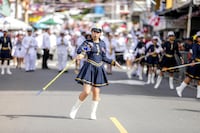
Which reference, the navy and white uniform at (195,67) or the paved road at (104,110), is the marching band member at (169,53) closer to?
the paved road at (104,110)

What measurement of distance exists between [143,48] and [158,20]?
14.2m

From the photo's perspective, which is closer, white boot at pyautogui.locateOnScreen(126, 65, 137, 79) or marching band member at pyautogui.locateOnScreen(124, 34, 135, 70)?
white boot at pyautogui.locateOnScreen(126, 65, 137, 79)

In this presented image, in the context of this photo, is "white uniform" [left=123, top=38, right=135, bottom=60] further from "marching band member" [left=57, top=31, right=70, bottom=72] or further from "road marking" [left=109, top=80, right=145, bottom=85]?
"marching band member" [left=57, top=31, right=70, bottom=72]

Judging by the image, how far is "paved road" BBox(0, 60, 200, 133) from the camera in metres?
11.1

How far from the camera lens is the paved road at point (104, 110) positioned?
11148 mm

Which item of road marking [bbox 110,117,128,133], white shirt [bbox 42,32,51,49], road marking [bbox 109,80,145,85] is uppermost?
A: white shirt [bbox 42,32,51,49]

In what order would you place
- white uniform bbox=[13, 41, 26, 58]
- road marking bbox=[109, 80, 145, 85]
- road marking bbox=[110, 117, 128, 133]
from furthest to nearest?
white uniform bbox=[13, 41, 26, 58], road marking bbox=[109, 80, 145, 85], road marking bbox=[110, 117, 128, 133]

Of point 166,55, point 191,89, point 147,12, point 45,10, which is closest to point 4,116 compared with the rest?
point 166,55

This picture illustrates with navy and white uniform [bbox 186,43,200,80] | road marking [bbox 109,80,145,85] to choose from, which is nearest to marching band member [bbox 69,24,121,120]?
navy and white uniform [bbox 186,43,200,80]

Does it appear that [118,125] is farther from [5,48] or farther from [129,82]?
[5,48]

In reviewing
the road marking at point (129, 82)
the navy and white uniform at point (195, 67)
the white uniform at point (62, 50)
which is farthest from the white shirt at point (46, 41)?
the navy and white uniform at point (195, 67)

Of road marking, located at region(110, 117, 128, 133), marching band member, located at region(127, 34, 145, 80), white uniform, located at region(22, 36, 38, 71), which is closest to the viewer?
road marking, located at region(110, 117, 128, 133)

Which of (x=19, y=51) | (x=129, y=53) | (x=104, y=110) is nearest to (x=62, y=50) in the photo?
(x=19, y=51)

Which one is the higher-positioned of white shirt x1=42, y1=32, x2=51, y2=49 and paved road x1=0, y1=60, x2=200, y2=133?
white shirt x1=42, y1=32, x2=51, y2=49
